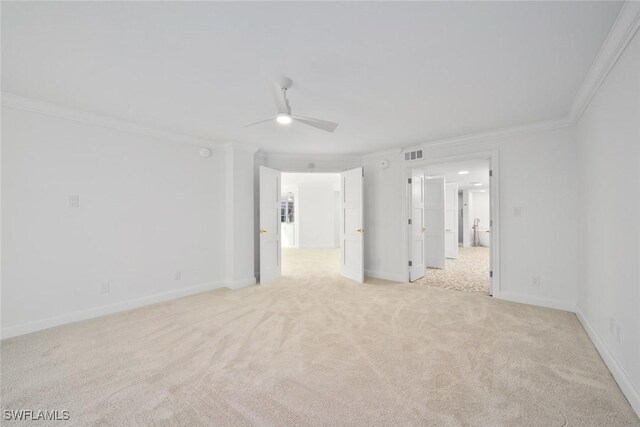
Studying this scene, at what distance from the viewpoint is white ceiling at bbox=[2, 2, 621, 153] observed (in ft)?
5.24

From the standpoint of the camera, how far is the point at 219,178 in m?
4.47

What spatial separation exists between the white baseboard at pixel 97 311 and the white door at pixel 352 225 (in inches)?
95.9

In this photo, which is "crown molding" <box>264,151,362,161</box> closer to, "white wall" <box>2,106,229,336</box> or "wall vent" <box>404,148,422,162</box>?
"wall vent" <box>404,148,422,162</box>

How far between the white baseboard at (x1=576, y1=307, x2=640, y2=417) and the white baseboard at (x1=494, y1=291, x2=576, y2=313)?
76 cm

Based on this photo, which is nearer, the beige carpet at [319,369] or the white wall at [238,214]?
the beige carpet at [319,369]

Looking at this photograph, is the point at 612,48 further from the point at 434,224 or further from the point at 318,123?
the point at 434,224

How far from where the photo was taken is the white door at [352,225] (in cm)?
481

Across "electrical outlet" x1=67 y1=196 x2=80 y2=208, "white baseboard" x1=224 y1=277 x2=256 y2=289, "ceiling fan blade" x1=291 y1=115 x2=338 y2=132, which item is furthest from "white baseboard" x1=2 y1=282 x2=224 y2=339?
"ceiling fan blade" x1=291 y1=115 x2=338 y2=132

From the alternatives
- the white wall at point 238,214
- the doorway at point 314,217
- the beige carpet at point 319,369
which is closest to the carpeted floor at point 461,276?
the beige carpet at point 319,369

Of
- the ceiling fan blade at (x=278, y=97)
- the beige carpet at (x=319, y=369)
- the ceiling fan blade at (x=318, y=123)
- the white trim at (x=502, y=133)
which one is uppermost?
the white trim at (x=502, y=133)

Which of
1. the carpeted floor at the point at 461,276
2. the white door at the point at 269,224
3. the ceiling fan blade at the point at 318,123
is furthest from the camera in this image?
the white door at the point at 269,224

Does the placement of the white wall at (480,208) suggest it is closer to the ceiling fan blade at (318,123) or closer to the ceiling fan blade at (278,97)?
the ceiling fan blade at (318,123)

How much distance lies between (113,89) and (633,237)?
428cm

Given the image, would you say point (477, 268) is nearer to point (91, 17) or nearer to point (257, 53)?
point (257, 53)
